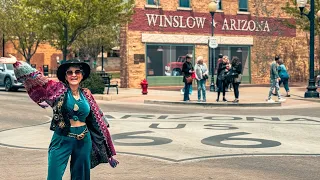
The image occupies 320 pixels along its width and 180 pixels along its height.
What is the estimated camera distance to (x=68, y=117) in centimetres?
494

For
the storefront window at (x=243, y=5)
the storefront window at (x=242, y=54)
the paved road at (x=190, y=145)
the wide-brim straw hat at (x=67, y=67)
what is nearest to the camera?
the wide-brim straw hat at (x=67, y=67)

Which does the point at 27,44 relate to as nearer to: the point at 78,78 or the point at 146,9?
the point at 146,9

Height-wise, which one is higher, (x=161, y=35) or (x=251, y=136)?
(x=161, y=35)

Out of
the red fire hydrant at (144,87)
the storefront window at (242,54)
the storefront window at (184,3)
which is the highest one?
the storefront window at (184,3)

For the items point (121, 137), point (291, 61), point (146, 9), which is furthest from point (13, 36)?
point (121, 137)

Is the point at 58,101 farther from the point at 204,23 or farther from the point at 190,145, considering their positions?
the point at 204,23

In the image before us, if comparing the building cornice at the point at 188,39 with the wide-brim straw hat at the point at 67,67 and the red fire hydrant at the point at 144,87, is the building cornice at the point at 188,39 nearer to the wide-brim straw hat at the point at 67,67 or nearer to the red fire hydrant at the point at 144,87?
the red fire hydrant at the point at 144,87

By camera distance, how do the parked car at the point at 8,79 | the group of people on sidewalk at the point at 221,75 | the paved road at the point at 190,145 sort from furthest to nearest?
the parked car at the point at 8,79 < the group of people on sidewalk at the point at 221,75 < the paved road at the point at 190,145

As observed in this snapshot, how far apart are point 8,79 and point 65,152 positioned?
77.1 ft

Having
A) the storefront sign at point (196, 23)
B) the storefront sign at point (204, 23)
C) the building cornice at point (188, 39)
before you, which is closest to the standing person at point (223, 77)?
the building cornice at point (188, 39)

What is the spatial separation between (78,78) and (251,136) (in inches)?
262

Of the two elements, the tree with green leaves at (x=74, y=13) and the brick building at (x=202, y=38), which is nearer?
the tree with green leaves at (x=74, y=13)

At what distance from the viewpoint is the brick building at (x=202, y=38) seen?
2986cm

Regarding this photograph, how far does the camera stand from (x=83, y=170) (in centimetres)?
510
